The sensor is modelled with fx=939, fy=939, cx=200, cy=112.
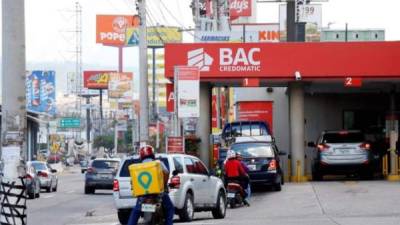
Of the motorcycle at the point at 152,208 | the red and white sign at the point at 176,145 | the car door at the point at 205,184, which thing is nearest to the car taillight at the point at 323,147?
the red and white sign at the point at 176,145

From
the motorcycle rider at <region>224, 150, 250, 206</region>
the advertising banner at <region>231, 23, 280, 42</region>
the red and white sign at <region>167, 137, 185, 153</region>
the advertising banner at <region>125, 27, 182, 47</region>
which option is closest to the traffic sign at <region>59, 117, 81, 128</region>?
the advertising banner at <region>125, 27, 182, 47</region>

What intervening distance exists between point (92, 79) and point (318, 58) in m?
105

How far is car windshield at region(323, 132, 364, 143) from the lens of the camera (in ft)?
111

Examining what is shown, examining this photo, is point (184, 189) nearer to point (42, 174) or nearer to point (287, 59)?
point (287, 59)

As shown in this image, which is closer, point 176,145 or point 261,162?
point 261,162

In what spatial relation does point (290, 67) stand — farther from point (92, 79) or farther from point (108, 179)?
point (92, 79)

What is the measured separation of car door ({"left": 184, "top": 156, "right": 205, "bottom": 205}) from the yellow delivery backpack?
6.97 metres

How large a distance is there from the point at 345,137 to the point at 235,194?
887 centimetres

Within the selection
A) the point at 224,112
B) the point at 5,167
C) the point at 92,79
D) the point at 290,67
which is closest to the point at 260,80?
the point at 290,67

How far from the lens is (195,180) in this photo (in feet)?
71.9

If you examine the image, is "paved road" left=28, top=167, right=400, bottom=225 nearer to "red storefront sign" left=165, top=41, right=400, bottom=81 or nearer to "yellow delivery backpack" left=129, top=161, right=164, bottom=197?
"red storefront sign" left=165, top=41, right=400, bottom=81

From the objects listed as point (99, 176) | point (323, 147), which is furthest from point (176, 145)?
point (99, 176)

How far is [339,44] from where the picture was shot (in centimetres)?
3491

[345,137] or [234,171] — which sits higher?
[345,137]
